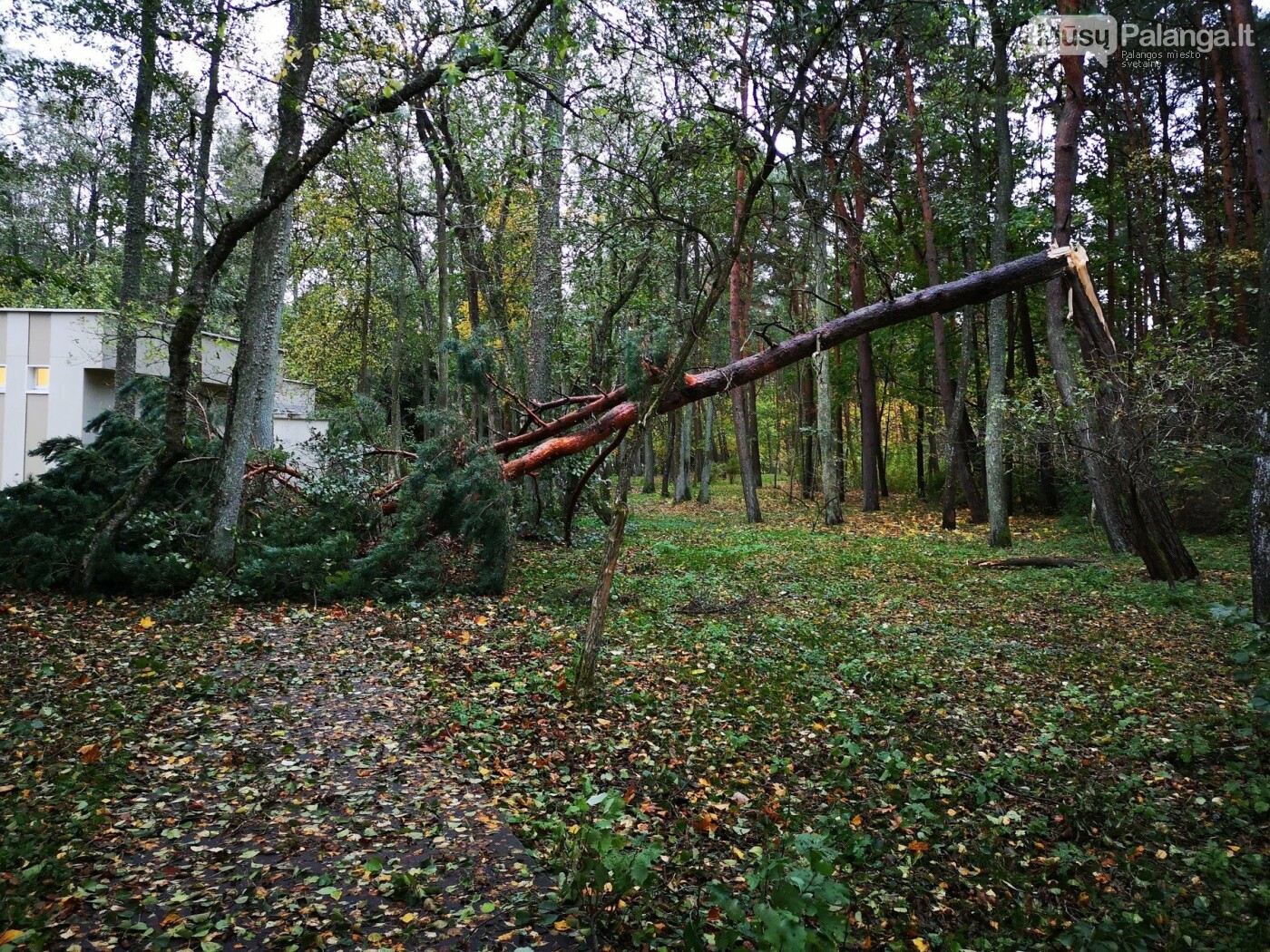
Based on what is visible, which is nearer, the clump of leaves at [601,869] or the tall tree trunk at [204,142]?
the clump of leaves at [601,869]

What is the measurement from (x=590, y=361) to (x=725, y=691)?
11156 millimetres

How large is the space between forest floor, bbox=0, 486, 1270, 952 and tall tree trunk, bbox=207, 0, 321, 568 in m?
1.15

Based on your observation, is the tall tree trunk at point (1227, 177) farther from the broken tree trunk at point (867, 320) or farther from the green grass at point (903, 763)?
the broken tree trunk at point (867, 320)

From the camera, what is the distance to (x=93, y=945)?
2516 mm

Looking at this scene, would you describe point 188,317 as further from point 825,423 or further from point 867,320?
point 825,423

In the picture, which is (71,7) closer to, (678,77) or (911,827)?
(678,77)

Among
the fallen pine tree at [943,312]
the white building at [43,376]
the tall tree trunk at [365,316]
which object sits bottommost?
the fallen pine tree at [943,312]

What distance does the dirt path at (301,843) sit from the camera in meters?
2.74

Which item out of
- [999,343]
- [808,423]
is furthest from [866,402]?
[999,343]

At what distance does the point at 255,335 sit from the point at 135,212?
638 centimetres

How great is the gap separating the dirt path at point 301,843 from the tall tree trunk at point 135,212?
6.79 meters

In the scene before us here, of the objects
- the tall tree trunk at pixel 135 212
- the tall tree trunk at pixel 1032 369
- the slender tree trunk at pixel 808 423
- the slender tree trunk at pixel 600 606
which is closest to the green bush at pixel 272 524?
the tall tree trunk at pixel 135 212

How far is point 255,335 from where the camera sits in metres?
7.88

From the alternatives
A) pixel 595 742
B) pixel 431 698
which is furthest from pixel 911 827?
pixel 431 698
